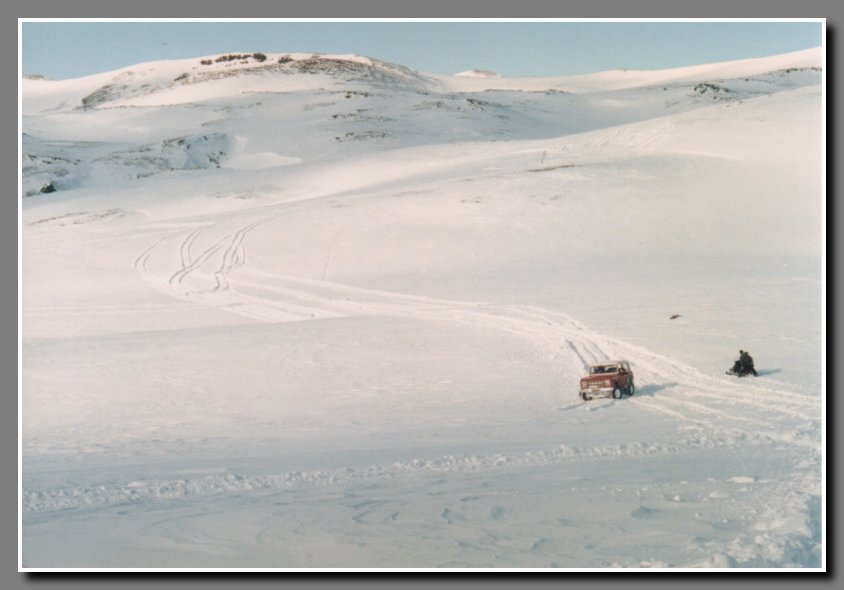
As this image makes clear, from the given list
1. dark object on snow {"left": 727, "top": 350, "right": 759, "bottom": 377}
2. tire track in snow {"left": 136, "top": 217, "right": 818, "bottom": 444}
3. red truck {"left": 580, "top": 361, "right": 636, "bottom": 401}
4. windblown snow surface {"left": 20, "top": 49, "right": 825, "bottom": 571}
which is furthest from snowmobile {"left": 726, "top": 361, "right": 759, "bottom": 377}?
red truck {"left": 580, "top": 361, "right": 636, "bottom": 401}

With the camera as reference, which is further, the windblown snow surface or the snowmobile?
the snowmobile

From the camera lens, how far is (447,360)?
62.8 feet

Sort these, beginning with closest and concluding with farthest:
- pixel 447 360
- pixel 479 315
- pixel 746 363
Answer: pixel 746 363 < pixel 447 360 < pixel 479 315

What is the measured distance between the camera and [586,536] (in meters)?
12.3

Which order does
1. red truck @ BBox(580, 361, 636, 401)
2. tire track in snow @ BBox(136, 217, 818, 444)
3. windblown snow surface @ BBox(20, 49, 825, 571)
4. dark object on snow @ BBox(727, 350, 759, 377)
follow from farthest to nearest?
dark object on snow @ BBox(727, 350, 759, 377) < red truck @ BBox(580, 361, 636, 401) < tire track in snow @ BBox(136, 217, 818, 444) < windblown snow surface @ BBox(20, 49, 825, 571)

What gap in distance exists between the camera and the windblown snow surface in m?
12.5

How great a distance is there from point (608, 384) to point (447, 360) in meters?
3.66

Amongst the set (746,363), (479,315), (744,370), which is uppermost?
(479,315)

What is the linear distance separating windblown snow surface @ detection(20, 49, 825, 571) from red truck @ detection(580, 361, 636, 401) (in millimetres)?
177

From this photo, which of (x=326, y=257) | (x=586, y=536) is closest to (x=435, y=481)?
(x=586, y=536)

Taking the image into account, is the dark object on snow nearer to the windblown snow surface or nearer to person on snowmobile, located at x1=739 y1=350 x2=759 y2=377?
person on snowmobile, located at x1=739 y1=350 x2=759 y2=377

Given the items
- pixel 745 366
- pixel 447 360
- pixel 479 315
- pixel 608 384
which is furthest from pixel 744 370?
pixel 479 315

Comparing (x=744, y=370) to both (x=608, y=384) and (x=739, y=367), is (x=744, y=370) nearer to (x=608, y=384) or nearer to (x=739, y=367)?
(x=739, y=367)

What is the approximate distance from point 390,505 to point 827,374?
6.65 metres
